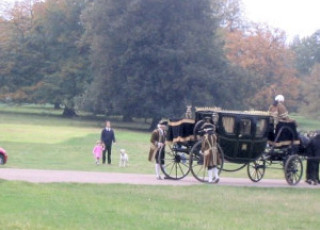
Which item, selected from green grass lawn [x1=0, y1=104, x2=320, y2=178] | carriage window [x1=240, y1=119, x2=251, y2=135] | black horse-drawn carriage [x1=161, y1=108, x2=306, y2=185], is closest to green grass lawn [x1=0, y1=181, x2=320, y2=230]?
black horse-drawn carriage [x1=161, y1=108, x2=306, y2=185]

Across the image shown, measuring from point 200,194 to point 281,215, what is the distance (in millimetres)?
3283

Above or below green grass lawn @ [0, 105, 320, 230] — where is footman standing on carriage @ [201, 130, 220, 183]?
above

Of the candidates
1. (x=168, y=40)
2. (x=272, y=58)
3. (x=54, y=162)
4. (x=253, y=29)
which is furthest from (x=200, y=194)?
(x=253, y=29)

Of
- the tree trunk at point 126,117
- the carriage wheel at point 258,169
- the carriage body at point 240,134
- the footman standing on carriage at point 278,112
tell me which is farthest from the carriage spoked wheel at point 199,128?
the tree trunk at point 126,117

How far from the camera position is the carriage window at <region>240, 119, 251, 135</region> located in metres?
20.2

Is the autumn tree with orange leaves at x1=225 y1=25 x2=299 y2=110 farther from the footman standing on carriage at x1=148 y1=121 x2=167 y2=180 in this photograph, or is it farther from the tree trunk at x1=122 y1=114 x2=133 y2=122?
the footman standing on carriage at x1=148 y1=121 x2=167 y2=180

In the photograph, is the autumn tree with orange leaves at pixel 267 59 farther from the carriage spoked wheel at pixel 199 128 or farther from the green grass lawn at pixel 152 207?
the green grass lawn at pixel 152 207

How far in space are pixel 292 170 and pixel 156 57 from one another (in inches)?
1818

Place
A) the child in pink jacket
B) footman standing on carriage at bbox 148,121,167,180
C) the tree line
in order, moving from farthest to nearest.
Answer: the tree line < the child in pink jacket < footman standing on carriage at bbox 148,121,167,180

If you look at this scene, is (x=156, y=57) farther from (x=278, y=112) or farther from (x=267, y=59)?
(x=278, y=112)

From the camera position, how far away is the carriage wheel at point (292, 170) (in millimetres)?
20562

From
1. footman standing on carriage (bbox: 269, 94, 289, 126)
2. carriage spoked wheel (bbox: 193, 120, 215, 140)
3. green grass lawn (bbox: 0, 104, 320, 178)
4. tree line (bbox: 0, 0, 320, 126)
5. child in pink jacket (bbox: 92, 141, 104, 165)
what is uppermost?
tree line (bbox: 0, 0, 320, 126)

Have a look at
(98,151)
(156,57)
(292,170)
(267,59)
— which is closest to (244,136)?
(292,170)

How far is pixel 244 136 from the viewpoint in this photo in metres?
20.2
